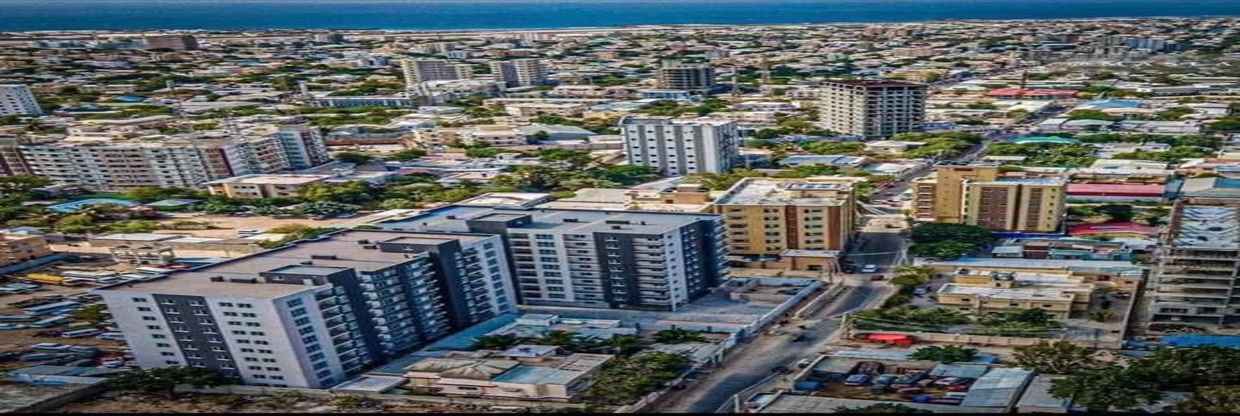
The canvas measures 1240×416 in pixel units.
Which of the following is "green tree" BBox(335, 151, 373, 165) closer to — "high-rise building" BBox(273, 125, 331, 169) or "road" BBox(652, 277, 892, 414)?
"high-rise building" BBox(273, 125, 331, 169)

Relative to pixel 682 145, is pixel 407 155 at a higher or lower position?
lower

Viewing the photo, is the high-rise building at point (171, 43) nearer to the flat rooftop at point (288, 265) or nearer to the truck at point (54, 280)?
the truck at point (54, 280)

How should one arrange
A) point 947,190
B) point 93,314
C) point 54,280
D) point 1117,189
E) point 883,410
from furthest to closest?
point 1117,189 → point 947,190 → point 54,280 → point 93,314 → point 883,410

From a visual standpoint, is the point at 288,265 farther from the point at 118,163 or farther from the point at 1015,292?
the point at 118,163

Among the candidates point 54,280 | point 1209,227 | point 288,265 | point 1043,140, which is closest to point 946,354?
point 1209,227

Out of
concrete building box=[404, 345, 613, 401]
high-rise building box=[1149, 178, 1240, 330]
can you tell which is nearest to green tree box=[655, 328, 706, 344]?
concrete building box=[404, 345, 613, 401]

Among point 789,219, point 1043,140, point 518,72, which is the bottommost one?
point 1043,140
